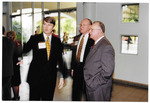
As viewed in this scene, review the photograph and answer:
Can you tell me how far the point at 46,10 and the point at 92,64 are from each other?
6.12 meters

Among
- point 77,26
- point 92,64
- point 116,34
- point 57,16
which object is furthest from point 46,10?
point 92,64

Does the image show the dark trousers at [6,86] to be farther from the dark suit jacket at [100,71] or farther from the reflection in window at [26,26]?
the reflection in window at [26,26]

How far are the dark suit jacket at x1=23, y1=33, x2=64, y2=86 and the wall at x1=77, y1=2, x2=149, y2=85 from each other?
2868 mm

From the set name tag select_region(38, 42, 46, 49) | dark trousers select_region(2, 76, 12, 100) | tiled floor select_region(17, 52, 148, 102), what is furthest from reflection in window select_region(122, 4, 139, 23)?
dark trousers select_region(2, 76, 12, 100)

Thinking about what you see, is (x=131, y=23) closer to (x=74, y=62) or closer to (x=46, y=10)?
(x=74, y=62)

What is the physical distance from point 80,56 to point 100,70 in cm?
91

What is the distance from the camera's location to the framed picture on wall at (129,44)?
4.81m

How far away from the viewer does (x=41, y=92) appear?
2426 mm

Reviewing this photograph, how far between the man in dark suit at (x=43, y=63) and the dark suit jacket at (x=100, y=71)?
1.78 ft

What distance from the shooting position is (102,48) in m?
2.05

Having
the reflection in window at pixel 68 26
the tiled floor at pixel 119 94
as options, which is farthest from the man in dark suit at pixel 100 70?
the reflection in window at pixel 68 26

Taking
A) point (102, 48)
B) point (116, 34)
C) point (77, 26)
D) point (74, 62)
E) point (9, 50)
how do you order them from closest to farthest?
1. point (102, 48)
2. point (9, 50)
3. point (74, 62)
4. point (116, 34)
5. point (77, 26)

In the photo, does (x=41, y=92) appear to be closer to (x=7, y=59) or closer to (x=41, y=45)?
(x=41, y=45)

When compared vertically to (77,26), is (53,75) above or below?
below
